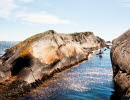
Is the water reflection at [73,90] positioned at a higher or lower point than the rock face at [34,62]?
lower

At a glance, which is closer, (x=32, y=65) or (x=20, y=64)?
(x=32, y=65)

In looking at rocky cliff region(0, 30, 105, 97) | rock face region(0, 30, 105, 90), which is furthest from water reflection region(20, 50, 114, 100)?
rock face region(0, 30, 105, 90)

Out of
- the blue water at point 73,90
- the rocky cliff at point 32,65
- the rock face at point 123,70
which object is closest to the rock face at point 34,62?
the rocky cliff at point 32,65

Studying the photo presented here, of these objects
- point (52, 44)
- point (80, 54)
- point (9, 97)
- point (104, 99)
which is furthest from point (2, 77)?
point (80, 54)

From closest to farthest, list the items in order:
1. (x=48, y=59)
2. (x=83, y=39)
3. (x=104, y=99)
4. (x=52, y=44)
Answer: (x=104, y=99)
(x=48, y=59)
(x=52, y=44)
(x=83, y=39)

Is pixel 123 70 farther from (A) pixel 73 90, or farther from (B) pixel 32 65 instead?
(B) pixel 32 65

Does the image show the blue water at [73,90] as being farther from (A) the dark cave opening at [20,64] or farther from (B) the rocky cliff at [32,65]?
(A) the dark cave opening at [20,64]

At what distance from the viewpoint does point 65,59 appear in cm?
2962

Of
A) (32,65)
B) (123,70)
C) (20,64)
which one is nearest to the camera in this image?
(123,70)

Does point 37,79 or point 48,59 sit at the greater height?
point 48,59

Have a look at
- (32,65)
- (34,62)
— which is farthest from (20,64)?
(34,62)

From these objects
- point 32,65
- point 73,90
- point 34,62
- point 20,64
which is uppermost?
point 34,62

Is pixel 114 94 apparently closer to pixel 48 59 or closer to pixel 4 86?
pixel 48 59

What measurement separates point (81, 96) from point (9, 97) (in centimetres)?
699
